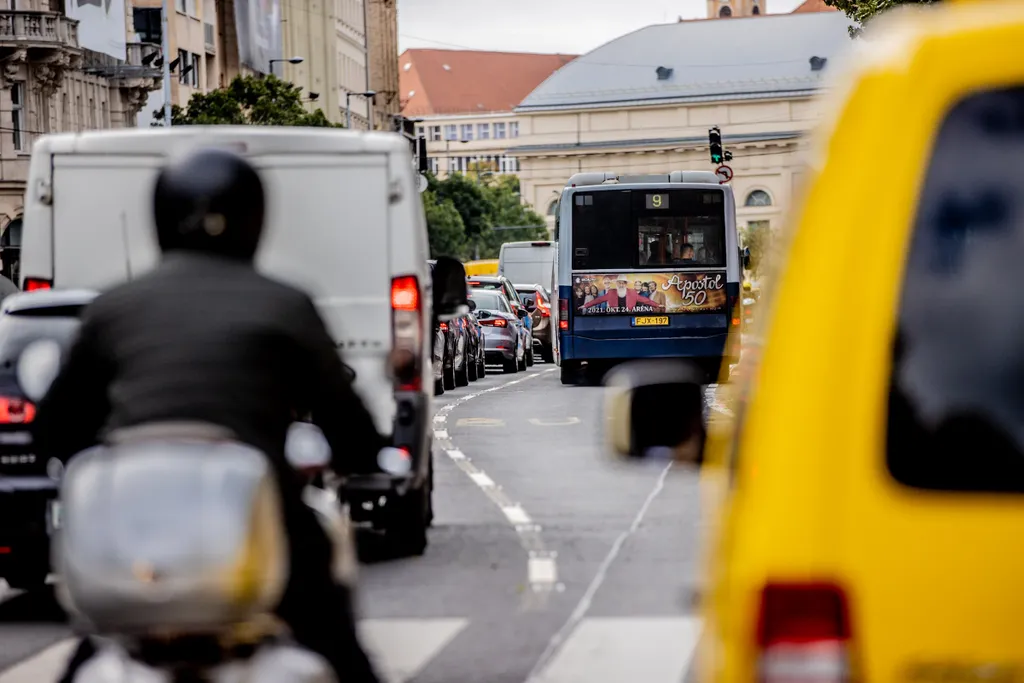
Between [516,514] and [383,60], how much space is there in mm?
116162

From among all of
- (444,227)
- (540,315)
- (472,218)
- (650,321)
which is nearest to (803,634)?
(650,321)

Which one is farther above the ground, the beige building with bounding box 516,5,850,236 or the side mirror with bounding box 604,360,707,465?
the beige building with bounding box 516,5,850,236

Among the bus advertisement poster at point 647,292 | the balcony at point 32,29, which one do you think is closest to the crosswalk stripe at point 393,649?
the bus advertisement poster at point 647,292

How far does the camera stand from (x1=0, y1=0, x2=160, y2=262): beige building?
56.4 m

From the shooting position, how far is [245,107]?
67250mm

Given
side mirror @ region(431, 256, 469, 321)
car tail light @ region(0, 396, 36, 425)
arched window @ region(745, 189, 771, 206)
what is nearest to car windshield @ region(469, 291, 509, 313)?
side mirror @ region(431, 256, 469, 321)

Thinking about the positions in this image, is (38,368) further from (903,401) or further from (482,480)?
(482,480)

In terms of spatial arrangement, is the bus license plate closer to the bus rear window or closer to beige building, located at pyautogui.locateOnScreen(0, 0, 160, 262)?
the bus rear window

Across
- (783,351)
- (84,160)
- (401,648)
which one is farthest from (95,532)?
(84,160)

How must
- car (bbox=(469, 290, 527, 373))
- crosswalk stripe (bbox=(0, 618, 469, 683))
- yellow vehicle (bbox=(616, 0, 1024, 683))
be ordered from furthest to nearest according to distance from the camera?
car (bbox=(469, 290, 527, 373))
crosswalk stripe (bbox=(0, 618, 469, 683))
yellow vehicle (bbox=(616, 0, 1024, 683))

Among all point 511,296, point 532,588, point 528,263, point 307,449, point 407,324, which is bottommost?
point 528,263

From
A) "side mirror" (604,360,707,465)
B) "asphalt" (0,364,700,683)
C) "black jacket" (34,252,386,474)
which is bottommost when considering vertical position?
"asphalt" (0,364,700,683)

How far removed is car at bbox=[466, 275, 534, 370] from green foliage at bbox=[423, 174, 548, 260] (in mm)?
62087

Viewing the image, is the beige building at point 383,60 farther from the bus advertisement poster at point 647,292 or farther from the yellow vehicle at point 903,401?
the yellow vehicle at point 903,401
